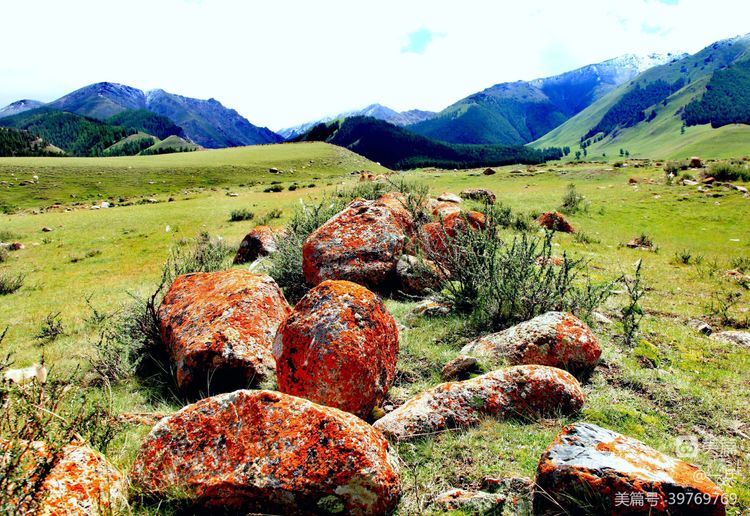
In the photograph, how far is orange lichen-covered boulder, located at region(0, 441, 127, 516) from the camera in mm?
2438

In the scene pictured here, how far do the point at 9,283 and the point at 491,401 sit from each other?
17.9 meters

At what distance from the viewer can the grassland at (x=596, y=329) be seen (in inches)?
148

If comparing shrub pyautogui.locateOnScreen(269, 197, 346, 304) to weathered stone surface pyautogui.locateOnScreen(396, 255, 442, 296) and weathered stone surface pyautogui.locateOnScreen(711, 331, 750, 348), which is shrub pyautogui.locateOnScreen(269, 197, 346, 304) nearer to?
weathered stone surface pyautogui.locateOnScreen(396, 255, 442, 296)

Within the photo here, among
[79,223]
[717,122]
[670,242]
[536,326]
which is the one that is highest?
[717,122]

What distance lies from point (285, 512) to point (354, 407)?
62.4 inches

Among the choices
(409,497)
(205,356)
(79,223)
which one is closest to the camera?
(409,497)

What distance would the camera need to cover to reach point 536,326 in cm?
542

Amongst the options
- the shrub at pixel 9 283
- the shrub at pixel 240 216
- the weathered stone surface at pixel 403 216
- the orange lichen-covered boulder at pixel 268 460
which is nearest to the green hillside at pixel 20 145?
the shrub at pixel 240 216

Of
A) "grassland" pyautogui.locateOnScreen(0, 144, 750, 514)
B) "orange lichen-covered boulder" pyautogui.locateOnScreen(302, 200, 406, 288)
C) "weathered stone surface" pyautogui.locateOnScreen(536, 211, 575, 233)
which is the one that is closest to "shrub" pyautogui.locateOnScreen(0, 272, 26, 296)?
"grassland" pyautogui.locateOnScreen(0, 144, 750, 514)

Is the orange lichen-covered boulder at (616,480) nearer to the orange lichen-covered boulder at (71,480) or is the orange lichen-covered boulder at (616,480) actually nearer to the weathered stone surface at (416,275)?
the orange lichen-covered boulder at (71,480)

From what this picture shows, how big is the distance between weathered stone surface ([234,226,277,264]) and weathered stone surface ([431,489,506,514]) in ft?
36.2

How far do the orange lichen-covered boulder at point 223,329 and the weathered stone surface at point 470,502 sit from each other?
2668mm

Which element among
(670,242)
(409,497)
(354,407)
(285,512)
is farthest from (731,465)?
(670,242)

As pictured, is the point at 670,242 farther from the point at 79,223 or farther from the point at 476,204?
the point at 79,223
